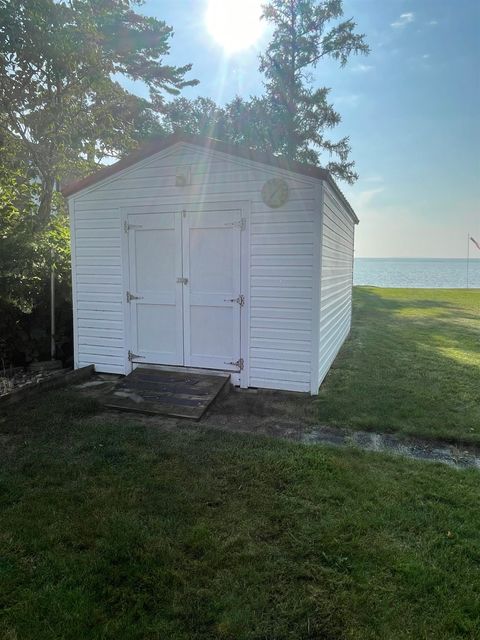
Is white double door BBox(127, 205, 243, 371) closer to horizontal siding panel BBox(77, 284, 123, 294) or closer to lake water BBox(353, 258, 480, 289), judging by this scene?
horizontal siding panel BBox(77, 284, 123, 294)

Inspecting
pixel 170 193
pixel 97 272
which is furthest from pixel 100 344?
pixel 170 193

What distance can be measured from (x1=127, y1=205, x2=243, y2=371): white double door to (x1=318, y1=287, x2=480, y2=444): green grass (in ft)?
4.77

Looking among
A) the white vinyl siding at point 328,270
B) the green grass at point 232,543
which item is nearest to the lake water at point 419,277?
the white vinyl siding at point 328,270

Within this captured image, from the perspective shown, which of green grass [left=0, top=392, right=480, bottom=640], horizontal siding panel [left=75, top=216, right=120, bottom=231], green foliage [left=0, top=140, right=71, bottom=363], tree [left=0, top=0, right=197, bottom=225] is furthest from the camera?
tree [left=0, top=0, right=197, bottom=225]

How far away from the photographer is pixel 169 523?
230cm

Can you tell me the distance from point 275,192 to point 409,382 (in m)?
2.95

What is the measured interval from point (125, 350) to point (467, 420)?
402 centimetres

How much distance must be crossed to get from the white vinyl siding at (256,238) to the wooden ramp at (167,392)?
526 mm

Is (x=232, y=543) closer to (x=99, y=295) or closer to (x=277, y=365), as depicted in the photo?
(x=277, y=365)

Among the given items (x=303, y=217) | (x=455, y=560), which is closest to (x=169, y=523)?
(x=455, y=560)

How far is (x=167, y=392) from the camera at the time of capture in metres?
4.48

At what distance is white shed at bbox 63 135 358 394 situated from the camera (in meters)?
4.54

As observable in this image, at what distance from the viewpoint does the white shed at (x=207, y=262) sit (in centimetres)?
454

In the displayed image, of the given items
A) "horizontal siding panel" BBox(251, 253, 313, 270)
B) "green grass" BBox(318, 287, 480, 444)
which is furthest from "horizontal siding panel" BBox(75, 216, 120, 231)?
"green grass" BBox(318, 287, 480, 444)
